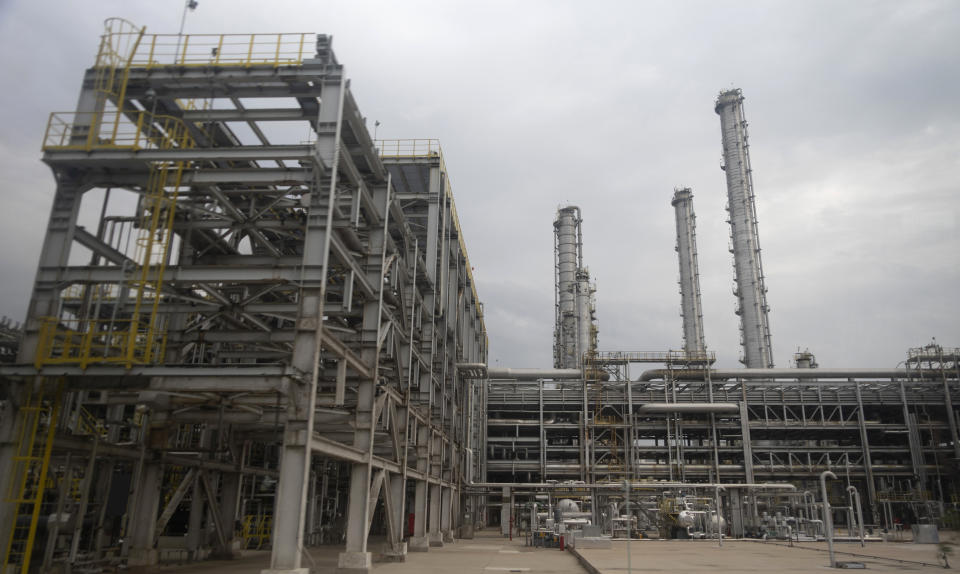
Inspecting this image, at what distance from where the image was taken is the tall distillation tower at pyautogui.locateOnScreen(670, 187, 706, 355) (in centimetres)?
5622

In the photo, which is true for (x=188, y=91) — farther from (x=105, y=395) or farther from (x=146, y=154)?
(x=105, y=395)

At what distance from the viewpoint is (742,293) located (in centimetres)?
5156

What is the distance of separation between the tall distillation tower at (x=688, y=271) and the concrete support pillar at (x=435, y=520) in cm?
3361

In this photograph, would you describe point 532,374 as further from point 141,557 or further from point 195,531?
point 141,557

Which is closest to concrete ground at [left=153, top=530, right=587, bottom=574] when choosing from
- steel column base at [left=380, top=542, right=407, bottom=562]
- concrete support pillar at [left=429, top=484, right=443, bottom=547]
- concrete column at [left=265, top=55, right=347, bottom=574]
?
steel column base at [left=380, top=542, right=407, bottom=562]

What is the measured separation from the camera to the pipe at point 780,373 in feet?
156

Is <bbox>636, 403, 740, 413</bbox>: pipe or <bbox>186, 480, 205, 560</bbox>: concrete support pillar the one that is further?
<bbox>636, 403, 740, 413</bbox>: pipe

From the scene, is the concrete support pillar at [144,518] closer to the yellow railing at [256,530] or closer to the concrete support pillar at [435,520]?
the yellow railing at [256,530]

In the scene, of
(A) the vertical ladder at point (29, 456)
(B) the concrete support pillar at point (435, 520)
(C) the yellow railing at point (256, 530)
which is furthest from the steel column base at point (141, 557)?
(B) the concrete support pillar at point (435, 520)

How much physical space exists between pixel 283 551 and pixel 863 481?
4980 cm

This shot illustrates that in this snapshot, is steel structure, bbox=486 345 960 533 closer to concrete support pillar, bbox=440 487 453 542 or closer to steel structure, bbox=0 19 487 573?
concrete support pillar, bbox=440 487 453 542

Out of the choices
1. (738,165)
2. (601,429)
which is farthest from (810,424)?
(738,165)

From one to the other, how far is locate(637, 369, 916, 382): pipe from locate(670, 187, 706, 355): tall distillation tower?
7.01 metres

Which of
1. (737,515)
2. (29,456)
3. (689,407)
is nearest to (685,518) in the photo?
(737,515)
